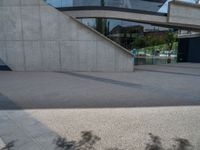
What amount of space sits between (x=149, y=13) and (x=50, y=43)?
12223mm

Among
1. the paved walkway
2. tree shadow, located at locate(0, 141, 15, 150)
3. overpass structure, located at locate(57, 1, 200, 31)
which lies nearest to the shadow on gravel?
the paved walkway

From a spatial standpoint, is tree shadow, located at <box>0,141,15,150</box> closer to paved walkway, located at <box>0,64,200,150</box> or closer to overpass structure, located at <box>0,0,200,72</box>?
paved walkway, located at <box>0,64,200,150</box>

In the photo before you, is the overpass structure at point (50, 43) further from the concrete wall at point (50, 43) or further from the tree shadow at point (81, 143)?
the tree shadow at point (81, 143)

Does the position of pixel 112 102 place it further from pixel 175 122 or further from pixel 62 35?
pixel 62 35

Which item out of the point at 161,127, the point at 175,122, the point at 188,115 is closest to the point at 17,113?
the point at 161,127

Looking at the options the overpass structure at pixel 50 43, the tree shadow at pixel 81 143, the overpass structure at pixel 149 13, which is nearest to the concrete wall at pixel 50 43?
the overpass structure at pixel 50 43

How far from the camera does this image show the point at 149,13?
809 inches

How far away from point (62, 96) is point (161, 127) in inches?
154

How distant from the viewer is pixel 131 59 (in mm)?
13492

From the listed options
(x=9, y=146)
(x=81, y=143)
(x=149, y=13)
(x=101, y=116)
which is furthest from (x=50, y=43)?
(x=149, y=13)

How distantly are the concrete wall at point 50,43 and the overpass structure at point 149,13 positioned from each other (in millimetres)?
6049

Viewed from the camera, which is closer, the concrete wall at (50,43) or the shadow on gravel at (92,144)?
the shadow on gravel at (92,144)

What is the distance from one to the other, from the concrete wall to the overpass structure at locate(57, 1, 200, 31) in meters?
6.05

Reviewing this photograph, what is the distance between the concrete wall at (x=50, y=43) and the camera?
13273 mm
